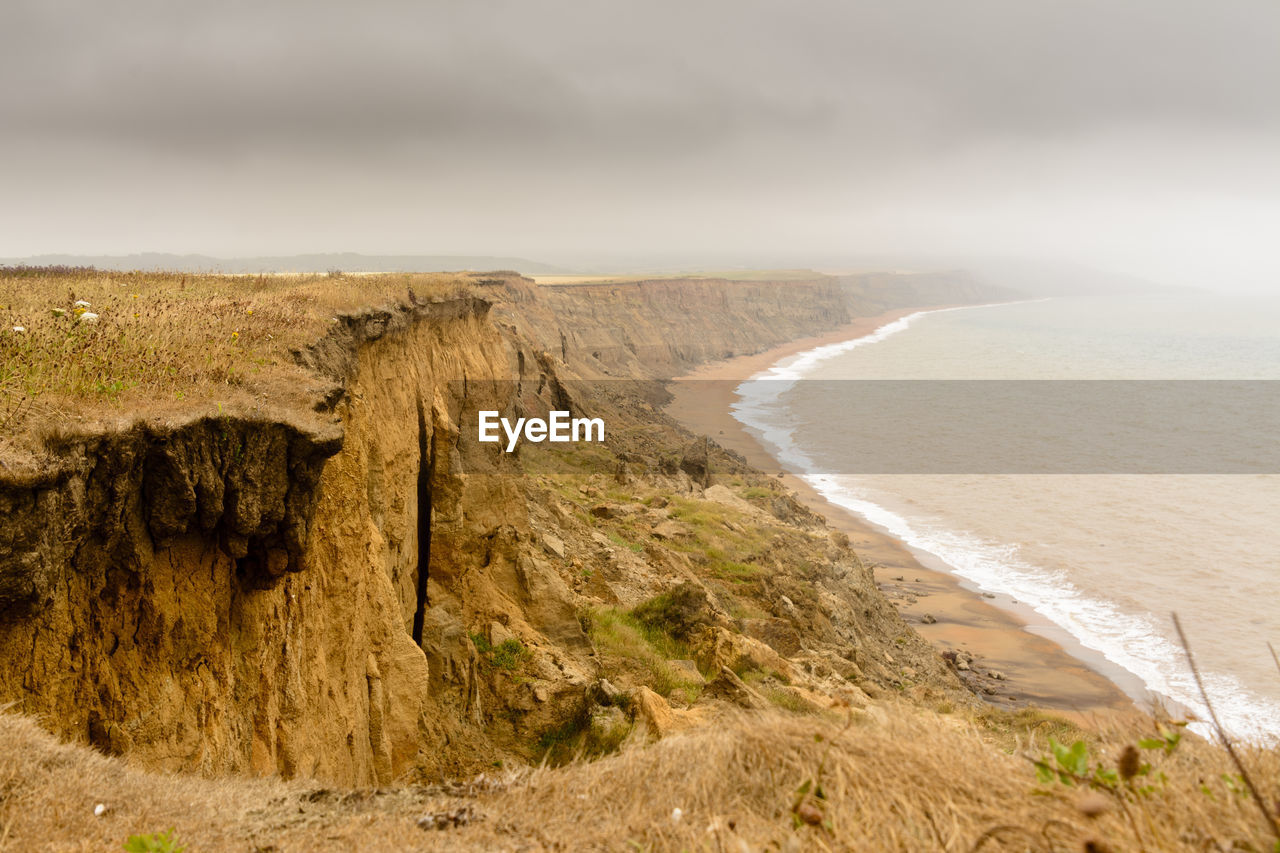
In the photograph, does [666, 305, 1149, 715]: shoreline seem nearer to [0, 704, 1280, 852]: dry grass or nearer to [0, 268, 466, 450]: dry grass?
[0, 704, 1280, 852]: dry grass

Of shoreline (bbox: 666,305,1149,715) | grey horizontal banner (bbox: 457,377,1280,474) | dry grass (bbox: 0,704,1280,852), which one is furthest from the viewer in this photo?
grey horizontal banner (bbox: 457,377,1280,474)

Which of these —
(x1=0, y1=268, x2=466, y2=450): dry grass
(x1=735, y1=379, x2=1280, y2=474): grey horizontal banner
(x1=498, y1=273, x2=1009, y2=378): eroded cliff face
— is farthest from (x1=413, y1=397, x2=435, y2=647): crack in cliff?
(x1=735, y1=379, x2=1280, y2=474): grey horizontal banner


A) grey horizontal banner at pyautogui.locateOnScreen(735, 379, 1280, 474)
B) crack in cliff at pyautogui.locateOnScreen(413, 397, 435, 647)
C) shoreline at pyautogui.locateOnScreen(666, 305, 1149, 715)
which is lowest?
shoreline at pyautogui.locateOnScreen(666, 305, 1149, 715)

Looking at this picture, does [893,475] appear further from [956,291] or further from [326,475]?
[956,291]

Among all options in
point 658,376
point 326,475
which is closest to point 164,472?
point 326,475

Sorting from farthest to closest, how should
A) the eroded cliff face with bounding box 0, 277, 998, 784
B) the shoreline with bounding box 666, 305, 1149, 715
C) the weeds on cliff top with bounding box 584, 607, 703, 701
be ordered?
the shoreline with bounding box 666, 305, 1149, 715 < the weeds on cliff top with bounding box 584, 607, 703, 701 < the eroded cliff face with bounding box 0, 277, 998, 784

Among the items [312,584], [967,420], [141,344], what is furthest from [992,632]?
[967,420]

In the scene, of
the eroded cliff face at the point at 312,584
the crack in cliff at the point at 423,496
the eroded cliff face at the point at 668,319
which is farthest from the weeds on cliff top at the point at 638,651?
the eroded cliff face at the point at 668,319

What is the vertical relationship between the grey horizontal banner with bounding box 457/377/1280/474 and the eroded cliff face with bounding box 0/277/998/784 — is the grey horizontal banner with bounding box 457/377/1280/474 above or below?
below
